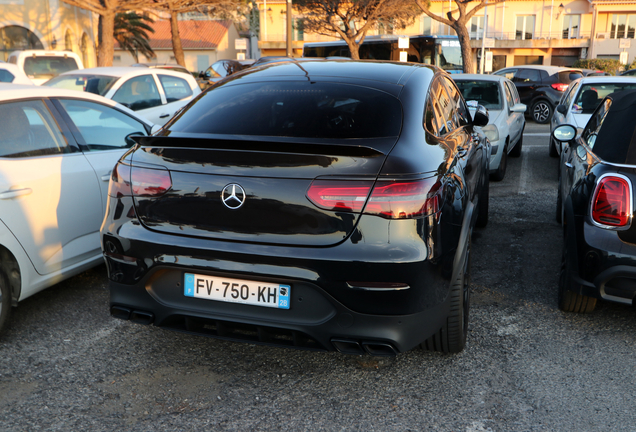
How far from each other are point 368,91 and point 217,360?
1695 mm

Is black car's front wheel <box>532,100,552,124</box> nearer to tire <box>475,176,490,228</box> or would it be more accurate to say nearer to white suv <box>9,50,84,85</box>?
white suv <box>9,50,84,85</box>

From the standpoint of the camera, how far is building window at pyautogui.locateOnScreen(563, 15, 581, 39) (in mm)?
50781

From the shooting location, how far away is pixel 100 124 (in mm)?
4691

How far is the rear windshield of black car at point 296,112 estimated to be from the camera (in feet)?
9.77

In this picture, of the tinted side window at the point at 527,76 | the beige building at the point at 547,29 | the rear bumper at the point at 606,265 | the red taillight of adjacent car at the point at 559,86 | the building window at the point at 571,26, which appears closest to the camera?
the rear bumper at the point at 606,265

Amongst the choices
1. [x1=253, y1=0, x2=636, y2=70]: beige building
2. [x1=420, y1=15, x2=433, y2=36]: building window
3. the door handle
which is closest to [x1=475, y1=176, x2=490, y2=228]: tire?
the door handle

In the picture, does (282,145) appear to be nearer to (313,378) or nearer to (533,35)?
(313,378)

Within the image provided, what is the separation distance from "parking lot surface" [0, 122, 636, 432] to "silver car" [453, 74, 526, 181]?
4.39m

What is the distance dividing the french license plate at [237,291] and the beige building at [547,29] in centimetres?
4913

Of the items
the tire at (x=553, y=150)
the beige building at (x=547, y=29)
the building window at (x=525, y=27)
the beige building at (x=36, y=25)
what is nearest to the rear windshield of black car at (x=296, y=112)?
the tire at (x=553, y=150)

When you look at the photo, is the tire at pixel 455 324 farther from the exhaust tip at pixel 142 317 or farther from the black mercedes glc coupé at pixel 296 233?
the exhaust tip at pixel 142 317

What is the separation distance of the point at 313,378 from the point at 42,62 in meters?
12.5

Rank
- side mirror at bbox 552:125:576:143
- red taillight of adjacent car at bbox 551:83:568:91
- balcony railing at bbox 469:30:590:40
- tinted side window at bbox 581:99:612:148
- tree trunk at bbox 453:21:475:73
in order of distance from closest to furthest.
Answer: tinted side window at bbox 581:99:612:148 < side mirror at bbox 552:125:576:143 < red taillight of adjacent car at bbox 551:83:568:91 < tree trunk at bbox 453:21:475:73 < balcony railing at bbox 469:30:590:40

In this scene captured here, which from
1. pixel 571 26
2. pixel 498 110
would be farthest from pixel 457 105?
pixel 571 26
